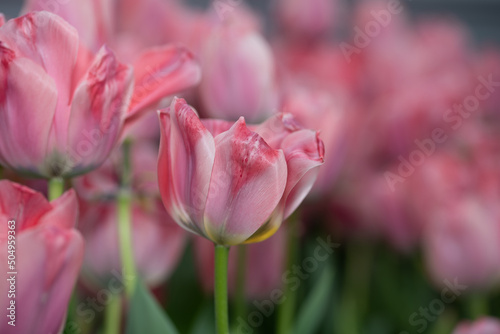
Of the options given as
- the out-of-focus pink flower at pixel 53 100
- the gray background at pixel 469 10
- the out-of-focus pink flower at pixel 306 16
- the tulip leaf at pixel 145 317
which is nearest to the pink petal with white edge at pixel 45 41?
the out-of-focus pink flower at pixel 53 100

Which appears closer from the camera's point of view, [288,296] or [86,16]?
[86,16]

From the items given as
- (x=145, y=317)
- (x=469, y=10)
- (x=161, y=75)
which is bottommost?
(x=469, y=10)

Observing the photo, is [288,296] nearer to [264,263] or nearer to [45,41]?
[264,263]

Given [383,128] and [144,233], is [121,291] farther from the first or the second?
[383,128]

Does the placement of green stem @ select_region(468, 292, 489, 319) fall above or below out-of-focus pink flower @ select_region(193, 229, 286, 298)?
above

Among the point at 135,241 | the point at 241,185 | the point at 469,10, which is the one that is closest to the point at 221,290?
the point at 241,185

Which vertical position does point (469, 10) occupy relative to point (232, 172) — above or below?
below

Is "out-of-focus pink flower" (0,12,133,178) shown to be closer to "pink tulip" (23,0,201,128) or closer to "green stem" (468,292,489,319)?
"pink tulip" (23,0,201,128)

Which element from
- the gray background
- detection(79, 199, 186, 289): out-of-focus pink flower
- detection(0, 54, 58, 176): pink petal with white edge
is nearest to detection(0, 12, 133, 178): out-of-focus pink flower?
detection(0, 54, 58, 176): pink petal with white edge
